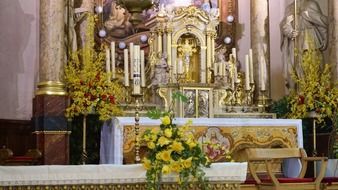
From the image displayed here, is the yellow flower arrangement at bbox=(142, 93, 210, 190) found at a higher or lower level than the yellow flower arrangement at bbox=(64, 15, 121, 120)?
lower

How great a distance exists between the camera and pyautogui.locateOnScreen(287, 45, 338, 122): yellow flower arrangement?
10.4m

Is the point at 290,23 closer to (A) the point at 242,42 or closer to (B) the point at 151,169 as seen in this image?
(A) the point at 242,42

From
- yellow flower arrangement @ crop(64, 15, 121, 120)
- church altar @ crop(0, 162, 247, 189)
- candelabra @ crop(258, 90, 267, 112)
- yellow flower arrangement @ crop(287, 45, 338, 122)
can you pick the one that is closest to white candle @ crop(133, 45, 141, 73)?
yellow flower arrangement @ crop(64, 15, 121, 120)

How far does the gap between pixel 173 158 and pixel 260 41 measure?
23.6ft

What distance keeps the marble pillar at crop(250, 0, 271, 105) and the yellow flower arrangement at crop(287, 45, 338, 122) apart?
1.95 ft

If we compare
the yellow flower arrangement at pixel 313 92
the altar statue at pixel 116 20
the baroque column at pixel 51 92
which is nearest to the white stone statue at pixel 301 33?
the yellow flower arrangement at pixel 313 92

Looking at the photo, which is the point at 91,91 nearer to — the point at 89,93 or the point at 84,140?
the point at 89,93

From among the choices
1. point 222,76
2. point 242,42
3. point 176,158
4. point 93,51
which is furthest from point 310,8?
point 176,158

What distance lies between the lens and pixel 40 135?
9148 millimetres

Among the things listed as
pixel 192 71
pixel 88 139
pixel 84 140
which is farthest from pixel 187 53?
pixel 84 140

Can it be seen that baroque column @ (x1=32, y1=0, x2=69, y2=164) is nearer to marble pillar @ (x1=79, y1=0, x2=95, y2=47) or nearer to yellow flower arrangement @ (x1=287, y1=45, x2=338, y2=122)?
marble pillar @ (x1=79, y1=0, x2=95, y2=47)

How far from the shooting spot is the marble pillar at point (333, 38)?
1091cm

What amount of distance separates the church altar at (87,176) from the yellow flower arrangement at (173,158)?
0.32 feet

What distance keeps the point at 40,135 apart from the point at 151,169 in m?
4.69
